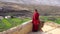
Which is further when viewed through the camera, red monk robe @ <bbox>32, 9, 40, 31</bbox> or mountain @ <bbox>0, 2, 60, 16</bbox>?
mountain @ <bbox>0, 2, 60, 16</bbox>

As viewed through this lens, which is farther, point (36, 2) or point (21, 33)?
point (36, 2)

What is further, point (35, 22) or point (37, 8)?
point (37, 8)

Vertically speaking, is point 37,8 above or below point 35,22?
below

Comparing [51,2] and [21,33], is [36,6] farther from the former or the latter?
[21,33]

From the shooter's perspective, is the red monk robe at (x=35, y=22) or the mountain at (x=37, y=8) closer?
the red monk robe at (x=35, y=22)

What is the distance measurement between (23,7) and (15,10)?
2.40ft

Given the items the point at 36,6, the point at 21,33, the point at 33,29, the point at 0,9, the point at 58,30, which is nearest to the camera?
the point at 21,33

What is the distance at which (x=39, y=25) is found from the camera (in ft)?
18.5

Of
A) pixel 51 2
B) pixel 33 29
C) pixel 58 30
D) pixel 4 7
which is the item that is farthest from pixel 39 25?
pixel 51 2

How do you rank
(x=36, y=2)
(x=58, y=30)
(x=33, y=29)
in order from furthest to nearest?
(x=36, y=2)
(x=58, y=30)
(x=33, y=29)

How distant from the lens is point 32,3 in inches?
592

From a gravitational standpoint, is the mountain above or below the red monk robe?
below

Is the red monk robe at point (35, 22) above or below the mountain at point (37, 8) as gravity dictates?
above

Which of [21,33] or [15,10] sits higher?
[21,33]
